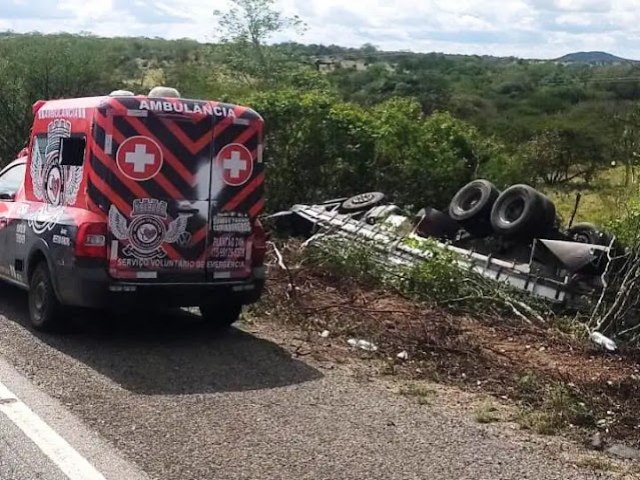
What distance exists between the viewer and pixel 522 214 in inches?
467

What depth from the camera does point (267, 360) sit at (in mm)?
8164

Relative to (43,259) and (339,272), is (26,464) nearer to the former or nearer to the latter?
(43,259)

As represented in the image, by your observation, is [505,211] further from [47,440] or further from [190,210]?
[47,440]

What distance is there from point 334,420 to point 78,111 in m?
3.76

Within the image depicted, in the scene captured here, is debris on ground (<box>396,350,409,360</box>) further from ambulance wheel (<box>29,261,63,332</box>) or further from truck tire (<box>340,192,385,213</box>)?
truck tire (<box>340,192,385,213</box>)

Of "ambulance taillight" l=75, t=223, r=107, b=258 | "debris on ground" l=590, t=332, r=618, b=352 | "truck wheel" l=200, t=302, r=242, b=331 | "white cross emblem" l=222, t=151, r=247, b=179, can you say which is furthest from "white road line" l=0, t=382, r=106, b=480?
"debris on ground" l=590, t=332, r=618, b=352

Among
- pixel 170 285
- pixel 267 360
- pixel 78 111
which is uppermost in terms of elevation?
pixel 78 111

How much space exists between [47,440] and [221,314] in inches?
143

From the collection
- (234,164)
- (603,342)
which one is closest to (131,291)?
(234,164)

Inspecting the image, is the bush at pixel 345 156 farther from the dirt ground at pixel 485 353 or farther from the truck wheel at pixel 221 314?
the truck wheel at pixel 221 314

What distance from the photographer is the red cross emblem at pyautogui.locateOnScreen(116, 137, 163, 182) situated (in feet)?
26.8

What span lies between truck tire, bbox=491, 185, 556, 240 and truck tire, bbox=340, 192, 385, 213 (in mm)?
2440

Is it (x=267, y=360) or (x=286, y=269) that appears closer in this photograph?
(x=267, y=360)

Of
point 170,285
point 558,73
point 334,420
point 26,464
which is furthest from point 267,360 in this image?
point 558,73
